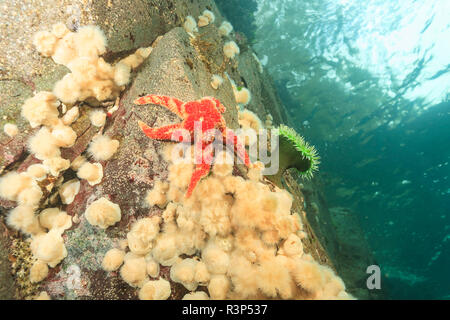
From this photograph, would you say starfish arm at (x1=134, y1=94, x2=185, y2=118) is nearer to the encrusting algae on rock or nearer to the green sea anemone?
the encrusting algae on rock

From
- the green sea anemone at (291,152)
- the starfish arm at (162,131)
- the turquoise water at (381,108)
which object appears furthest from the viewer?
the turquoise water at (381,108)

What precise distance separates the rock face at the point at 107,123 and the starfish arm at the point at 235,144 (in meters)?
0.59

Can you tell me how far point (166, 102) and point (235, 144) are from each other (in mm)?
980

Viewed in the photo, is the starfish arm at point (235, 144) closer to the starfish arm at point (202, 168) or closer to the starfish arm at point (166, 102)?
the starfish arm at point (202, 168)

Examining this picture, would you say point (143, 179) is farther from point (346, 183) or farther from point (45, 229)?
point (346, 183)

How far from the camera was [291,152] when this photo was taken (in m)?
3.56

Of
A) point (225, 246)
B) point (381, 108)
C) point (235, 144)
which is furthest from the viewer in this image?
point (381, 108)

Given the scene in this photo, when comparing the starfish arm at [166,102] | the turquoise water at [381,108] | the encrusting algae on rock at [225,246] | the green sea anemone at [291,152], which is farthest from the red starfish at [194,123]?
the turquoise water at [381,108]

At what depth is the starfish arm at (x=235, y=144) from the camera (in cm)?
292

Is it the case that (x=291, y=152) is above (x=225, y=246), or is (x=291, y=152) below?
above

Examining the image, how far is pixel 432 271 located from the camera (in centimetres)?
1895

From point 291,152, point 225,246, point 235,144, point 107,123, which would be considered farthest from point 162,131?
point 291,152

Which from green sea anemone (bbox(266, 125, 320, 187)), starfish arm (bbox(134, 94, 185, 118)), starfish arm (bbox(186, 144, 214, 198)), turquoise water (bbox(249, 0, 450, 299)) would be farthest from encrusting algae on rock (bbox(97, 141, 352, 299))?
turquoise water (bbox(249, 0, 450, 299))

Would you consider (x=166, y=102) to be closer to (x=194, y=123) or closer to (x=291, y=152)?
(x=194, y=123)
